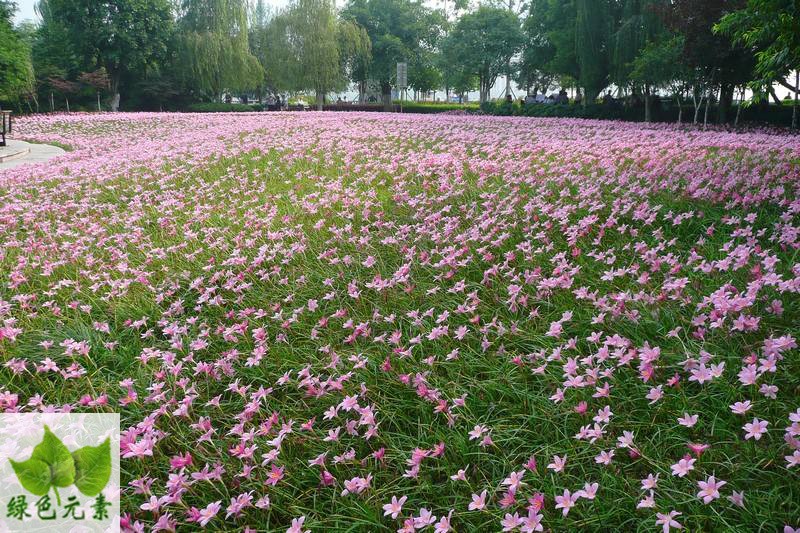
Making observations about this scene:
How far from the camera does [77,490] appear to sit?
176 cm

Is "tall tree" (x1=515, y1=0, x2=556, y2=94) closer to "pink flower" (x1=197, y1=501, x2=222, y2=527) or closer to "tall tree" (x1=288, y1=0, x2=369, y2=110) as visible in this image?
"tall tree" (x1=288, y1=0, x2=369, y2=110)

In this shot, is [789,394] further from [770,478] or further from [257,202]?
[257,202]

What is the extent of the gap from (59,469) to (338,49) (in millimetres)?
33420

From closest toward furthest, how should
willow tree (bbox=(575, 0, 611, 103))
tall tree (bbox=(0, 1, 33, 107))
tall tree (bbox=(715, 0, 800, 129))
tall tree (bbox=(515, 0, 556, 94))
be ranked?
1. tall tree (bbox=(715, 0, 800, 129))
2. willow tree (bbox=(575, 0, 611, 103))
3. tall tree (bbox=(0, 1, 33, 107))
4. tall tree (bbox=(515, 0, 556, 94))

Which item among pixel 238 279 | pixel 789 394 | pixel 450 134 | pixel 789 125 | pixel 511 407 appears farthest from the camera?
pixel 789 125

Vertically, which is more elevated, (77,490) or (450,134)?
(450,134)

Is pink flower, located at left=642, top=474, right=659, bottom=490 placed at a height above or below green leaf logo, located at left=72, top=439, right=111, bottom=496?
above

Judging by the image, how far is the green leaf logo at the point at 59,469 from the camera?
68.1 inches

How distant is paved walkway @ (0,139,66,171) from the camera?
12125mm

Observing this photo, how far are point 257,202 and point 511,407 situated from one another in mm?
4766

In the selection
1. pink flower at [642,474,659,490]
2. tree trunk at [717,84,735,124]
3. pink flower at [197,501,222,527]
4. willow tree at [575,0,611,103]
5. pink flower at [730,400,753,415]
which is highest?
willow tree at [575,0,611,103]

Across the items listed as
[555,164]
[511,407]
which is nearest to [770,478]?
[511,407]

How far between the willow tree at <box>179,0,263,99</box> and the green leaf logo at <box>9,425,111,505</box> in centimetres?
3516

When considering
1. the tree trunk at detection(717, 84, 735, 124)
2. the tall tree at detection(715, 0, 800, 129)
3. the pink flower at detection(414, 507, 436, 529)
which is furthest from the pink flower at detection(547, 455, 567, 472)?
the tree trunk at detection(717, 84, 735, 124)
